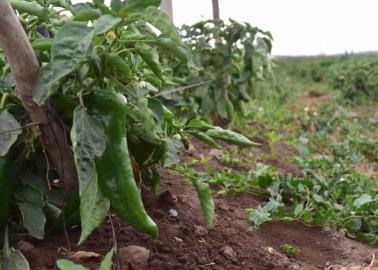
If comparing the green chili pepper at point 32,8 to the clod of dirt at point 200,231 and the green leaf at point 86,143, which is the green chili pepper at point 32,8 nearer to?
the green leaf at point 86,143

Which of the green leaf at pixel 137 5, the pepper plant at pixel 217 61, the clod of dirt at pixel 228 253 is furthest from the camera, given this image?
the pepper plant at pixel 217 61

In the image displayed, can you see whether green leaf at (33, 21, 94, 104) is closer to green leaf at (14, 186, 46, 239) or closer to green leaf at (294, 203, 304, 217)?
green leaf at (14, 186, 46, 239)

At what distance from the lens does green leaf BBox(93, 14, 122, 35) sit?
1.26 meters

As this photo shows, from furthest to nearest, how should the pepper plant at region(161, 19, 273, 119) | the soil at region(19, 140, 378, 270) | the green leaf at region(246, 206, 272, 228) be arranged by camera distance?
the pepper plant at region(161, 19, 273, 119) → the green leaf at region(246, 206, 272, 228) → the soil at region(19, 140, 378, 270)

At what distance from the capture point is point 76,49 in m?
1.27

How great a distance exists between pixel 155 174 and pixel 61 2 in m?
0.56

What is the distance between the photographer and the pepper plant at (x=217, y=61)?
3539mm

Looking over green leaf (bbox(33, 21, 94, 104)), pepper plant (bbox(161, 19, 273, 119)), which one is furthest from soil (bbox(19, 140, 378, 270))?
pepper plant (bbox(161, 19, 273, 119))

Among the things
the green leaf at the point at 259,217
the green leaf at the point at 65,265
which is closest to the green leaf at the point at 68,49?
the green leaf at the point at 65,265

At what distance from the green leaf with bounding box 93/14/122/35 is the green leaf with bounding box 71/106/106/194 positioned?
19cm

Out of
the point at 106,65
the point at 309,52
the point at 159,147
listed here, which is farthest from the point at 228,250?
the point at 309,52

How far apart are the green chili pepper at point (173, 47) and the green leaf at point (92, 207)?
350 mm

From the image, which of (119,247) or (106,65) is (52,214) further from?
(106,65)

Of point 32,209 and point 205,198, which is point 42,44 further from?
point 205,198
